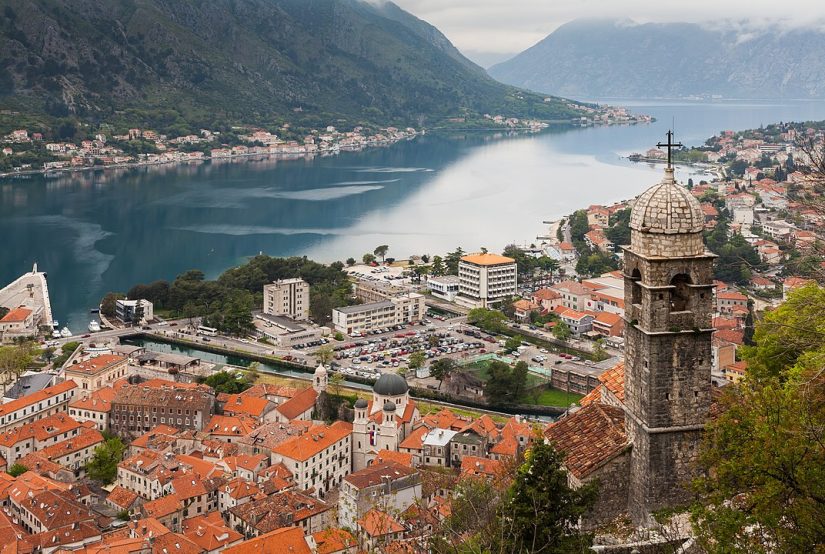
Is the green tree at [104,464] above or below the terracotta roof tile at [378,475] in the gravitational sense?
below

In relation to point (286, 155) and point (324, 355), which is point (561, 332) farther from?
point (286, 155)

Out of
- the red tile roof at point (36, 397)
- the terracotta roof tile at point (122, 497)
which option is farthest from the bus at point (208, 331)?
the terracotta roof tile at point (122, 497)

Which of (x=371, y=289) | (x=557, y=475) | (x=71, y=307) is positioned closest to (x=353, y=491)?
(x=557, y=475)

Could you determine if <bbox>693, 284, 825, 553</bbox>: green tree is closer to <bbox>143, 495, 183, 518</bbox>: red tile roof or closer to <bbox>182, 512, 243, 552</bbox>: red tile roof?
<bbox>182, 512, 243, 552</bbox>: red tile roof

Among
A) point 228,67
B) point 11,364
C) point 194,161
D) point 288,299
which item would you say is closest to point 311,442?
point 11,364

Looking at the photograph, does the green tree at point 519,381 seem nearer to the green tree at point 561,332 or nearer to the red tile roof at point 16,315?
the green tree at point 561,332

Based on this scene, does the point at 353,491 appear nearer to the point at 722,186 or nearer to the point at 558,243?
the point at 558,243
